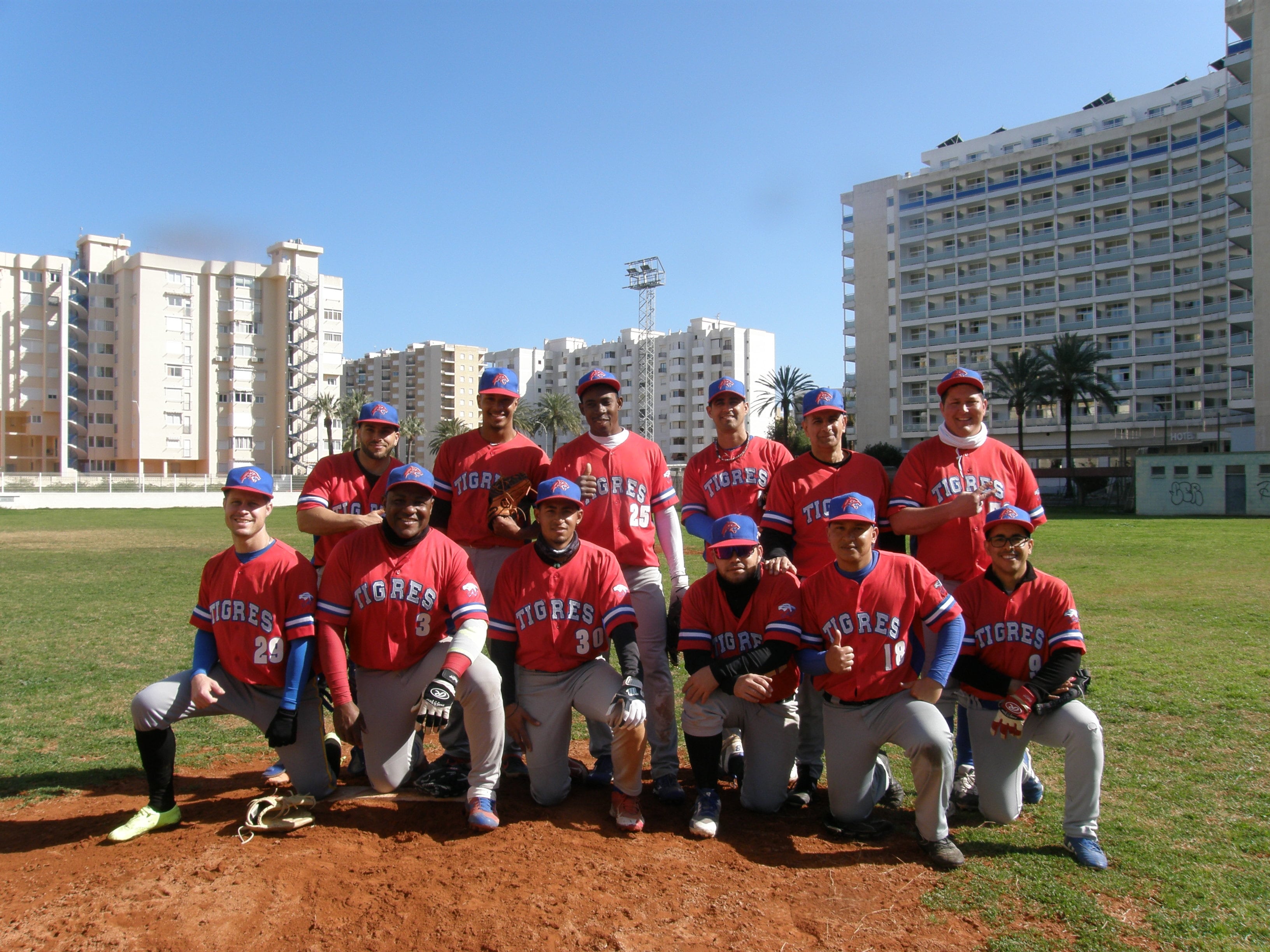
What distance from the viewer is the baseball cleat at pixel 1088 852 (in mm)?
4055

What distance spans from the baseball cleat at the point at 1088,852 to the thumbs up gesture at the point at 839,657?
52.0 inches

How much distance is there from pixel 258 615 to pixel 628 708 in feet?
6.92

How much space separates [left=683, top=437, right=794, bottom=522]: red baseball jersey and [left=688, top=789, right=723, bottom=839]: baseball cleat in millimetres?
1674

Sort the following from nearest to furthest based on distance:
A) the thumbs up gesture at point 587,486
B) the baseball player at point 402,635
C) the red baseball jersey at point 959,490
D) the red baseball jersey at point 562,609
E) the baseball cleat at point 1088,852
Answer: the baseball cleat at point 1088,852
the baseball player at point 402,635
the red baseball jersey at point 562,609
the red baseball jersey at point 959,490
the thumbs up gesture at point 587,486

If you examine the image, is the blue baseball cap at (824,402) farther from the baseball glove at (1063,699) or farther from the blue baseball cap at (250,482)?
the blue baseball cap at (250,482)

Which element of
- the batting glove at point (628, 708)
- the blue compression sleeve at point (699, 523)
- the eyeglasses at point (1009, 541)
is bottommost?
the batting glove at point (628, 708)

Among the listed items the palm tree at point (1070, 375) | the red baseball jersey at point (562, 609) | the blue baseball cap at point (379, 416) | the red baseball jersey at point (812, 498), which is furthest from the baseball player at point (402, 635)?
the palm tree at point (1070, 375)

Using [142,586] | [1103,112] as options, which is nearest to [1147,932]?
[142,586]

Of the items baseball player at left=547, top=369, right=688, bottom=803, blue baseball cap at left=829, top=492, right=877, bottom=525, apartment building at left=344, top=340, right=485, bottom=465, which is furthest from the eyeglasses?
apartment building at left=344, top=340, right=485, bottom=465

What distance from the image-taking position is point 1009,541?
15.0ft

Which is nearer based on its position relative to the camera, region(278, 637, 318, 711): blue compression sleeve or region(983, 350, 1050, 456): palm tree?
region(278, 637, 318, 711): blue compression sleeve

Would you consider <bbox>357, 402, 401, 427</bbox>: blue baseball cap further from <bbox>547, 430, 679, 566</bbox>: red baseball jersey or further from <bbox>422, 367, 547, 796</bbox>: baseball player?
<bbox>547, 430, 679, 566</bbox>: red baseball jersey

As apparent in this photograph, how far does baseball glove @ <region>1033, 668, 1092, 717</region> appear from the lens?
14.2ft

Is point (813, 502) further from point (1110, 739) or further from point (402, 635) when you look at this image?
point (1110, 739)
